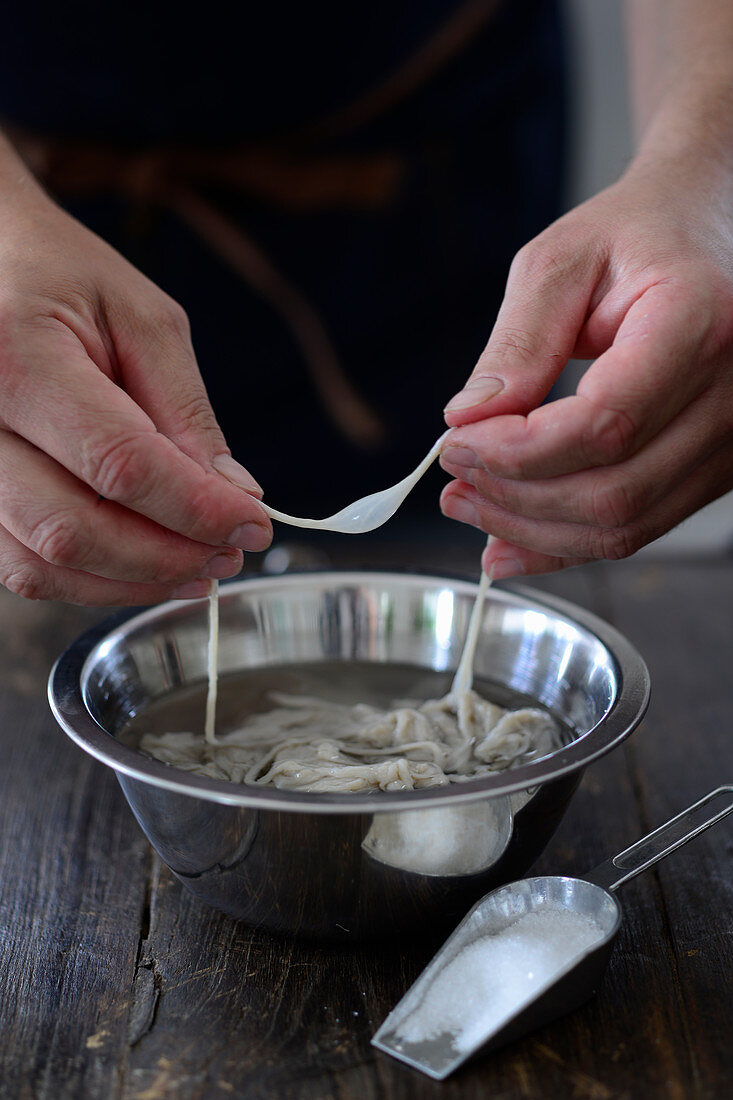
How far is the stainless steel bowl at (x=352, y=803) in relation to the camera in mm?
746

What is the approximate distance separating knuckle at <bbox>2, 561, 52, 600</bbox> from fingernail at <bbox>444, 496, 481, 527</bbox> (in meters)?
0.38

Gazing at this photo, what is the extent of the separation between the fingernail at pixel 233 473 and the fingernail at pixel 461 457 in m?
0.17

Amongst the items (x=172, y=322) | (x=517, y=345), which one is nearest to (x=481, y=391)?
(x=517, y=345)

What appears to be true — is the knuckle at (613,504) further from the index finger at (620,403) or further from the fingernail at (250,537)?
the fingernail at (250,537)

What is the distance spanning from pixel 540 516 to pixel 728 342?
0.72 ft

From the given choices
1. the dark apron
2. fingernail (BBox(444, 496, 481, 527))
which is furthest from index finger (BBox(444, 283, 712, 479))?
the dark apron

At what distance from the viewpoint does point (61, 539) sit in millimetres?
828

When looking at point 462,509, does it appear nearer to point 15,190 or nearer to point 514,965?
point 514,965

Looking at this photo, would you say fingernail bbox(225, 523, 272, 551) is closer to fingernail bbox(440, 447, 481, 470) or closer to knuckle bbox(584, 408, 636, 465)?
fingernail bbox(440, 447, 481, 470)

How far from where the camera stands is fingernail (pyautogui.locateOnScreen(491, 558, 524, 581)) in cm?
103

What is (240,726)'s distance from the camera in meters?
1.10

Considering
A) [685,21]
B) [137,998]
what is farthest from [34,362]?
[685,21]

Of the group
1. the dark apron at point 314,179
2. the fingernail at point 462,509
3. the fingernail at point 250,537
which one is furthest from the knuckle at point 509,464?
the dark apron at point 314,179

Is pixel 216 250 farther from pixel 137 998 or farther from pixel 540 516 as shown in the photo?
pixel 137 998
